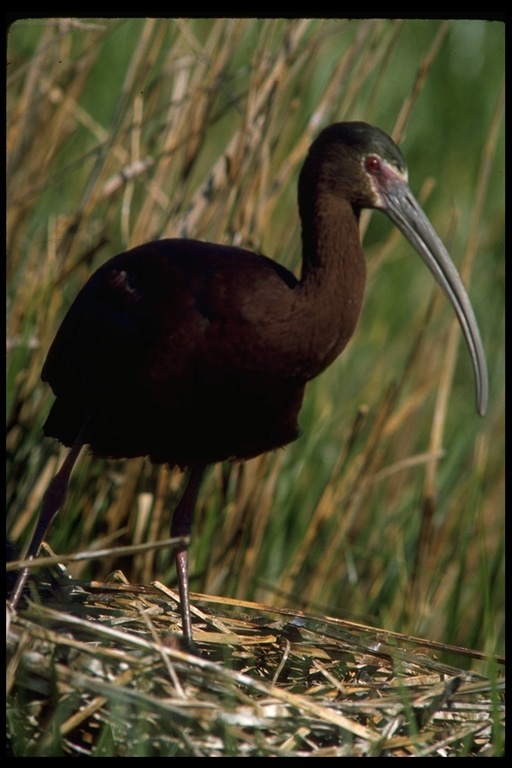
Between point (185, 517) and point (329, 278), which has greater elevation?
point (329, 278)

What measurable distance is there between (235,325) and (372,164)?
58 centimetres

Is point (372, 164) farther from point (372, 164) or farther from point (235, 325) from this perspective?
point (235, 325)

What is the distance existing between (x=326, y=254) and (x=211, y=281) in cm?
30

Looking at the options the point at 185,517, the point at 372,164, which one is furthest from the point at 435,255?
the point at 185,517

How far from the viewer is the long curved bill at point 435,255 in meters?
3.12

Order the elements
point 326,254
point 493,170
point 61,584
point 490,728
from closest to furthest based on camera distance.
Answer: point 490,728 < point 326,254 < point 61,584 < point 493,170

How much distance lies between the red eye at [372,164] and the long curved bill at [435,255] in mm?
55

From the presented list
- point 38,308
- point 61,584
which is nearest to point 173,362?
point 61,584

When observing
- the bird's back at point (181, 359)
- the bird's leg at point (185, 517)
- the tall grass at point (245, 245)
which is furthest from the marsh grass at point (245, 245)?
the bird's back at point (181, 359)

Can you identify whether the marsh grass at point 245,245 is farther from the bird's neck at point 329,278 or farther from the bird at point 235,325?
the bird's neck at point 329,278

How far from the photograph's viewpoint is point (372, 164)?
3.12m

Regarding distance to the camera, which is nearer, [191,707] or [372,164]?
[191,707]
